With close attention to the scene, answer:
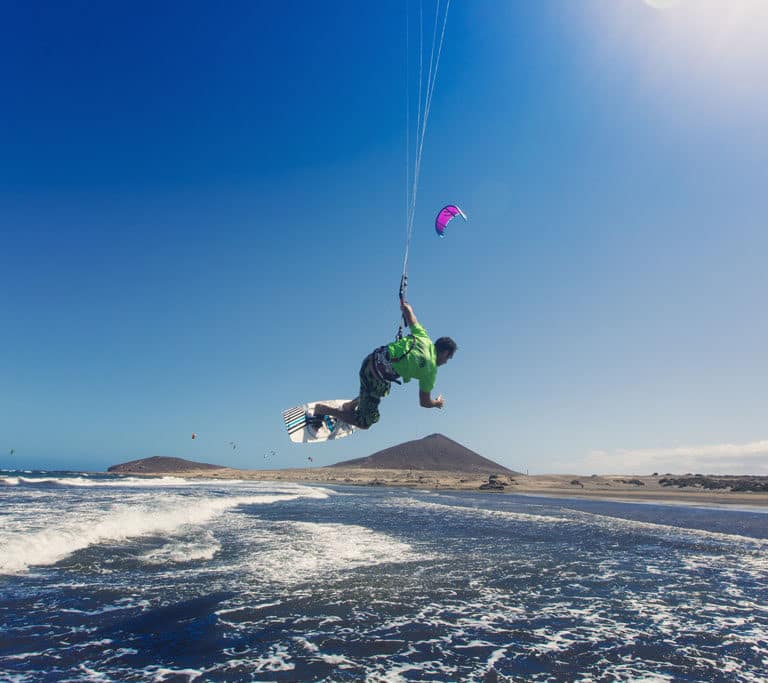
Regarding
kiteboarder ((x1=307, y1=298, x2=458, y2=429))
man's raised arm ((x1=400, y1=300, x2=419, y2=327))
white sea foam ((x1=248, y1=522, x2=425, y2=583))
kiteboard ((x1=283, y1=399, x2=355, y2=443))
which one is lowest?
white sea foam ((x1=248, y1=522, x2=425, y2=583))

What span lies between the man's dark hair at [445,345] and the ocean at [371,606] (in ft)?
12.4

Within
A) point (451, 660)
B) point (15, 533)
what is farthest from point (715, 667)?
point (15, 533)

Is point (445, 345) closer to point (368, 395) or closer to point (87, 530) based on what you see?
point (368, 395)

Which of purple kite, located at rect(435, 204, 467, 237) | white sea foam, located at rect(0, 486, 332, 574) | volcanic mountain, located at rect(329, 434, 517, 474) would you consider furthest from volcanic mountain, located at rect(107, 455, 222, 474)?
purple kite, located at rect(435, 204, 467, 237)

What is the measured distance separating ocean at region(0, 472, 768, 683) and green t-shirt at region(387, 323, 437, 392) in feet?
10.7

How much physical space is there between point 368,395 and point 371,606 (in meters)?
3.43

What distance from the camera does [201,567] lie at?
8.91m

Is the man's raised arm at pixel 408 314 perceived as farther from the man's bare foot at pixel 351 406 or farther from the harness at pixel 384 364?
the man's bare foot at pixel 351 406

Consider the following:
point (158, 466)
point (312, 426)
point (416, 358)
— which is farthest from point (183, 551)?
point (158, 466)

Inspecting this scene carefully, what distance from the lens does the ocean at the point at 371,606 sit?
490 centimetres

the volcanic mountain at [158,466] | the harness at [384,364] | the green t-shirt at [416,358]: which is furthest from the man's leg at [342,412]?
the volcanic mountain at [158,466]

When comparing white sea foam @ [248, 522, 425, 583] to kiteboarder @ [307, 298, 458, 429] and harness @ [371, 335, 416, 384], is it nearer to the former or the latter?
kiteboarder @ [307, 298, 458, 429]

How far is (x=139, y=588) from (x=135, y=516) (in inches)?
342

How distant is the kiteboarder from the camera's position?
8.26 meters
